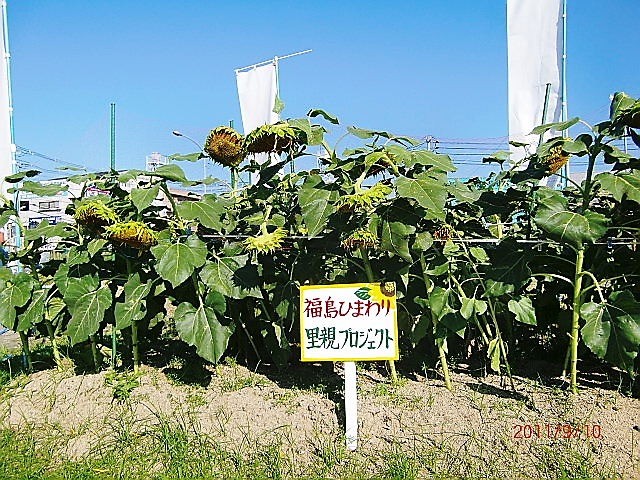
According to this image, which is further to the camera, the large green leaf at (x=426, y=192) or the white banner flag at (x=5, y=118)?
the white banner flag at (x=5, y=118)

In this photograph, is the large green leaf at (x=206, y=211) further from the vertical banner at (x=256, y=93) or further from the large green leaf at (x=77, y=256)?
the vertical banner at (x=256, y=93)

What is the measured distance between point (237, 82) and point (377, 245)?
28.9 ft

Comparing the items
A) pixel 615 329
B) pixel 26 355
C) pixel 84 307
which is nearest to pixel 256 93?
pixel 26 355

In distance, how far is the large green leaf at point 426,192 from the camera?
275 centimetres

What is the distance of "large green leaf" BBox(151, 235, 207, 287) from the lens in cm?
321

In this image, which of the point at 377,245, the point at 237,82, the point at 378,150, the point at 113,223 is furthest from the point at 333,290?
the point at 237,82

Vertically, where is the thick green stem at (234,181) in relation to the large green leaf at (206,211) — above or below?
above

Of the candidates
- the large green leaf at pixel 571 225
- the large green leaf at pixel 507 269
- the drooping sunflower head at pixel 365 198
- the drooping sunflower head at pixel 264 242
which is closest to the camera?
the drooping sunflower head at pixel 365 198

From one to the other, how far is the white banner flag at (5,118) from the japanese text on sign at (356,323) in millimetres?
2959

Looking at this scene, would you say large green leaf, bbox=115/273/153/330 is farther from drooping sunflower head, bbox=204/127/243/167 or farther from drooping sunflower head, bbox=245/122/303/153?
drooping sunflower head, bbox=245/122/303/153

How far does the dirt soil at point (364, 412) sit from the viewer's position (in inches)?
117

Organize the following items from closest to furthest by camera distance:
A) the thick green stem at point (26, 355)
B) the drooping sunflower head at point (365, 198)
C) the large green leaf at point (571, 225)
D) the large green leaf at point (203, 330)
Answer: the drooping sunflower head at point (365, 198) < the large green leaf at point (571, 225) < the large green leaf at point (203, 330) < the thick green stem at point (26, 355)
